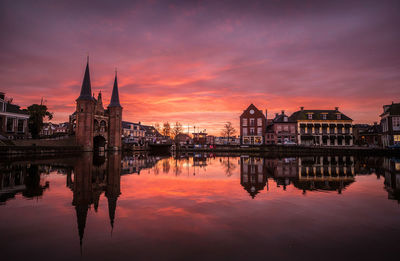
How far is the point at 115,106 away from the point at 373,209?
6528cm

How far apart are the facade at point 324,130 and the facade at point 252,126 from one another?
998 centimetres

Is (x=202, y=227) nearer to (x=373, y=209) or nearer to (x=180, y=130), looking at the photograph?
(x=373, y=209)

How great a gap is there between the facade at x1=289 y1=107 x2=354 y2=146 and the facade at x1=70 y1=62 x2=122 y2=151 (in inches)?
2022

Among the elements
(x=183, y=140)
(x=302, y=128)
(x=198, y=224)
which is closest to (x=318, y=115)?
(x=302, y=128)

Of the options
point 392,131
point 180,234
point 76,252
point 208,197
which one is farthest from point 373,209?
point 392,131

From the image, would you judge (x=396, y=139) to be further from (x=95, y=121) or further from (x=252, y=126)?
(x=95, y=121)

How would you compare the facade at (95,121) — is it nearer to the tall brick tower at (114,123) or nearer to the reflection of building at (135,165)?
the tall brick tower at (114,123)

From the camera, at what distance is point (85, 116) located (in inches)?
2158

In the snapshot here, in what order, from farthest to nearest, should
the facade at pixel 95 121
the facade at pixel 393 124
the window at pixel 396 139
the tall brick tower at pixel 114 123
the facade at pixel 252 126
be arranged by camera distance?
1. the facade at pixel 252 126
2. the tall brick tower at pixel 114 123
3. the facade at pixel 95 121
4. the facade at pixel 393 124
5. the window at pixel 396 139

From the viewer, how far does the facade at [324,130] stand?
67062 mm

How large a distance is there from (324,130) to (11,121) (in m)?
81.4

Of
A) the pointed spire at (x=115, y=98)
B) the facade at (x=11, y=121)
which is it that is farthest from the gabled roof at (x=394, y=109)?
the facade at (x=11, y=121)

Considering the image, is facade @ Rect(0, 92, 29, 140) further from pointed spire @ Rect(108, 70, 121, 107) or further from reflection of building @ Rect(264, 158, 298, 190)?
reflection of building @ Rect(264, 158, 298, 190)

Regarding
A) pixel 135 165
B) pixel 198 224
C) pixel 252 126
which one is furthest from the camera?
pixel 252 126
